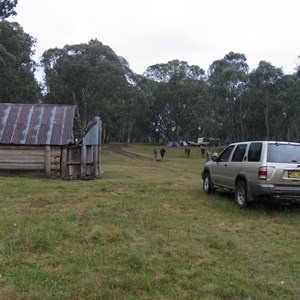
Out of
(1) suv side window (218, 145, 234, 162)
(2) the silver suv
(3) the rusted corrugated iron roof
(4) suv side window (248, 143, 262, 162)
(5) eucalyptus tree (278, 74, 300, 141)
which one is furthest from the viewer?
(5) eucalyptus tree (278, 74, 300, 141)

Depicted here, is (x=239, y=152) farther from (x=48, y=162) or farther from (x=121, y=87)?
(x=121, y=87)

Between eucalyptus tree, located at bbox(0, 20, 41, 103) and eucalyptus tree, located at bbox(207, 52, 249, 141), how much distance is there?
3010 centimetres

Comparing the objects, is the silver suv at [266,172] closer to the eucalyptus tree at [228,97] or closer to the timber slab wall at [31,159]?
the timber slab wall at [31,159]

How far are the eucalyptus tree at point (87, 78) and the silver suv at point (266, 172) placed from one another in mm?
41392

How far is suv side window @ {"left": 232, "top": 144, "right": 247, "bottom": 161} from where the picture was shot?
10412 mm

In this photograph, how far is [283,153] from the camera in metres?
9.31

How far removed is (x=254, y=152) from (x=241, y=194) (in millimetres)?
1108

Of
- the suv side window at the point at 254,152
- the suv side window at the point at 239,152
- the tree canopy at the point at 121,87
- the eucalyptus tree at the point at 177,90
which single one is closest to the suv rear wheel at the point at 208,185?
the suv side window at the point at 239,152

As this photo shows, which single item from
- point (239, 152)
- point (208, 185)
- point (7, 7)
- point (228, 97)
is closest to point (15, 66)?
point (7, 7)

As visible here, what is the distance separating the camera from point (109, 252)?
5676mm

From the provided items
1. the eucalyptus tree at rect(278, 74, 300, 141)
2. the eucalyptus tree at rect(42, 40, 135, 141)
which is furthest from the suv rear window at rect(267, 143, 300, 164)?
the eucalyptus tree at rect(278, 74, 300, 141)

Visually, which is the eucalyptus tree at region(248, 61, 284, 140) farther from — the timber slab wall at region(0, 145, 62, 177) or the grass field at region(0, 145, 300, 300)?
the grass field at region(0, 145, 300, 300)

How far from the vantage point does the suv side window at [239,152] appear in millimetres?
10412

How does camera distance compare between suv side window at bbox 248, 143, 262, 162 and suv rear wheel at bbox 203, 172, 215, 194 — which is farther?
suv rear wheel at bbox 203, 172, 215, 194
